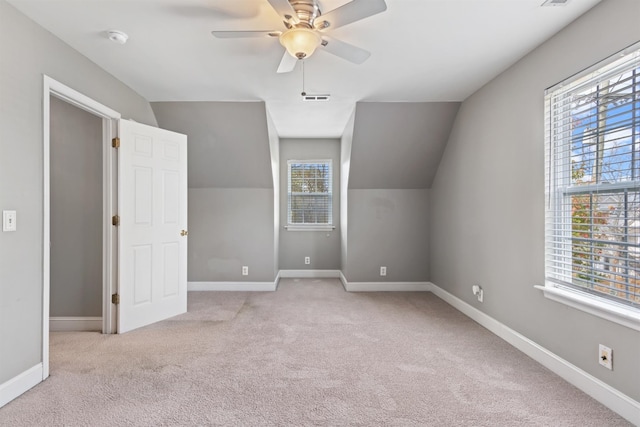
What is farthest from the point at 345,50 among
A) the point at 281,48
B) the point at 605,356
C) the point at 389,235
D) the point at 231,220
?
the point at 231,220

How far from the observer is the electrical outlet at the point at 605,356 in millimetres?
1806

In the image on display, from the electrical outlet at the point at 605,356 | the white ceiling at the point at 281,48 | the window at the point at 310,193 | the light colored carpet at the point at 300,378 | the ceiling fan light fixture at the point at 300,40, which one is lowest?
the light colored carpet at the point at 300,378

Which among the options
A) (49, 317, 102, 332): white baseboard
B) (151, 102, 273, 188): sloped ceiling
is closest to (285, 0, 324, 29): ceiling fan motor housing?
(151, 102, 273, 188): sloped ceiling

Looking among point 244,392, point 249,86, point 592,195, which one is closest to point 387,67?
point 249,86

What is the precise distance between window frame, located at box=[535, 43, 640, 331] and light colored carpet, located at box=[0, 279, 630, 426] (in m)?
0.56

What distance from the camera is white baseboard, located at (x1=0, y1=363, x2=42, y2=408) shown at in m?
1.84

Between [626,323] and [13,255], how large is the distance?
11.6 feet

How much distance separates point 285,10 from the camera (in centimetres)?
164

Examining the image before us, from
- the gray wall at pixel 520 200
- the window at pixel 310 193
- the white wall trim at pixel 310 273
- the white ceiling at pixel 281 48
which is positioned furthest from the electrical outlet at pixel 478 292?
the window at pixel 310 193

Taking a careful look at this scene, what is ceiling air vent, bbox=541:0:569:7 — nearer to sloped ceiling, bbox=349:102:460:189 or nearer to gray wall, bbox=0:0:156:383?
sloped ceiling, bbox=349:102:460:189

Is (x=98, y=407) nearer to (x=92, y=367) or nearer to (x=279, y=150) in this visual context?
(x=92, y=367)

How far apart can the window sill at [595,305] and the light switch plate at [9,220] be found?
11.5 feet

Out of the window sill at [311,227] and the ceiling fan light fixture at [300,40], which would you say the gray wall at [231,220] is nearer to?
the window sill at [311,227]

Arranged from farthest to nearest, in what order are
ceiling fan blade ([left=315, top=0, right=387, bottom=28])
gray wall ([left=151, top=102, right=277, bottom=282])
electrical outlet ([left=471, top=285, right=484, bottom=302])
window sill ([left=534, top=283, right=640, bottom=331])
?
gray wall ([left=151, top=102, right=277, bottom=282]) < electrical outlet ([left=471, top=285, right=484, bottom=302]) < window sill ([left=534, top=283, right=640, bottom=331]) < ceiling fan blade ([left=315, top=0, right=387, bottom=28])
